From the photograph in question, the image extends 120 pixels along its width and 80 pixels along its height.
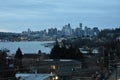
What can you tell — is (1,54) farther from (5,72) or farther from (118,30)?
(118,30)

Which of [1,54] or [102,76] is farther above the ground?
[1,54]

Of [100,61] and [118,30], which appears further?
[118,30]

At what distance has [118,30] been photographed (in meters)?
65.3

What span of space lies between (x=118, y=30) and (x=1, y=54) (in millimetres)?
51110

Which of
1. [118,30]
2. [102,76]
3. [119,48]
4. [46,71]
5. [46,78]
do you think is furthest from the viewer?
[118,30]

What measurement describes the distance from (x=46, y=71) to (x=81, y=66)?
15.9ft

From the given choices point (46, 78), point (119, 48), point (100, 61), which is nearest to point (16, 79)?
point (46, 78)

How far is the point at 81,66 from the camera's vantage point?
25.6 m

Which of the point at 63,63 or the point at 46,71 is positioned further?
the point at 63,63

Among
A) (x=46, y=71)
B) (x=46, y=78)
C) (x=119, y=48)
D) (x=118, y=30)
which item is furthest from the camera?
(x=118, y=30)

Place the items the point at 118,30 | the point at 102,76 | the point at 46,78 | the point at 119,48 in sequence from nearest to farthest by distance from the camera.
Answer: the point at 46,78 → the point at 102,76 → the point at 119,48 → the point at 118,30

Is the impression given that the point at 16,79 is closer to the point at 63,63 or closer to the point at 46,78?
the point at 46,78

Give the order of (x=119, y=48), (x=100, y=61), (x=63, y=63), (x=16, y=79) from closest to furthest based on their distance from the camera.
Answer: (x=16, y=79) < (x=63, y=63) < (x=100, y=61) < (x=119, y=48)

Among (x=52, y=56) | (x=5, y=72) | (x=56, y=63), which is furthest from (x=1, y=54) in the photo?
(x=52, y=56)
